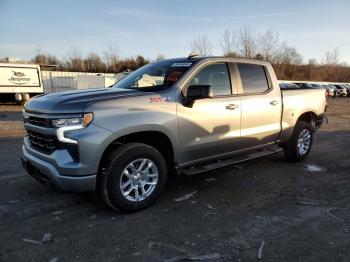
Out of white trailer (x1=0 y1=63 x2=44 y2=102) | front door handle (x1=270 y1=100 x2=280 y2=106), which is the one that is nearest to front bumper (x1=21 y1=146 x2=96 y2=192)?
front door handle (x1=270 y1=100 x2=280 y2=106)

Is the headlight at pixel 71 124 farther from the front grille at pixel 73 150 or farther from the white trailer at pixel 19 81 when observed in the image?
the white trailer at pixel 19 81

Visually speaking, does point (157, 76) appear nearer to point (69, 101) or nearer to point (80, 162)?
point (69, 101)

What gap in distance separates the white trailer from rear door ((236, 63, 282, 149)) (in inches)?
858

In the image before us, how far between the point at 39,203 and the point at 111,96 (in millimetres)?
1771

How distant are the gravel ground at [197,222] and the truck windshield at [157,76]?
159 cm

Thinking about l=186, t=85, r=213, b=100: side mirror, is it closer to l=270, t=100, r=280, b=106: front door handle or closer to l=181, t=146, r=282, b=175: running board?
l=181, t=146, r=282, b=175: running board

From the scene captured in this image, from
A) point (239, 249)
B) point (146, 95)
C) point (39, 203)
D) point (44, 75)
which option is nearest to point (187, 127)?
point (146, 95)

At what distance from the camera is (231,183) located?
5391 millimetres

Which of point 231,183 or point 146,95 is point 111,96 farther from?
point 231,183

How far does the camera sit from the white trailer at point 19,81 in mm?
23172

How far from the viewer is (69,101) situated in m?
3.84

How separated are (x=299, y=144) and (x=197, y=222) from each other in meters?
3.57

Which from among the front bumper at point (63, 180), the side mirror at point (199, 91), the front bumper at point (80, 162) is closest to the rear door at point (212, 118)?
the side mirror at point (199, 91)

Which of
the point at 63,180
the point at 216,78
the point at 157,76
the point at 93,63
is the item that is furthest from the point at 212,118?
the point at 93,63
